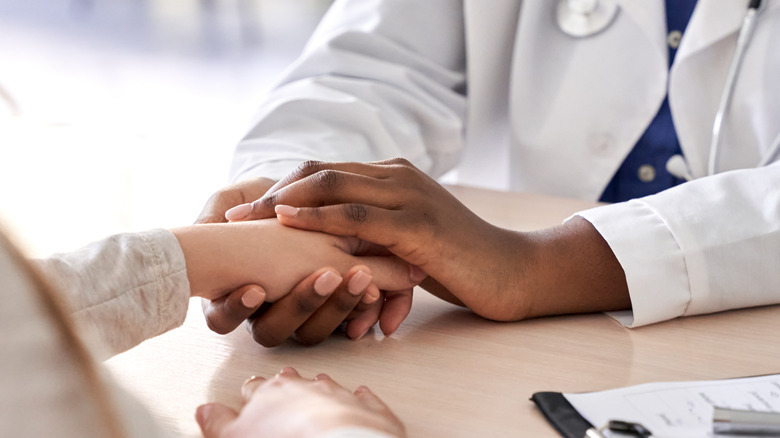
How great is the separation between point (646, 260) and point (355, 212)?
0.94 feet

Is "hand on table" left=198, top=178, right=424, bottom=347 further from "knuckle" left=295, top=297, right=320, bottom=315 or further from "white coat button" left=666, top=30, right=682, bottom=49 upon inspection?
"white coat button" left=666, top=30, right=682, bottom=49

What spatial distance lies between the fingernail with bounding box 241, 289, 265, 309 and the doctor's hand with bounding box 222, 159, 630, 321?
87 mm

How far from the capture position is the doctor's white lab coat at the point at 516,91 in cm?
106

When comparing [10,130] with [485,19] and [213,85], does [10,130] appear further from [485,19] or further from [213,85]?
[213,85]

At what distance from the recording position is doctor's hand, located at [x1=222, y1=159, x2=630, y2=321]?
68cm

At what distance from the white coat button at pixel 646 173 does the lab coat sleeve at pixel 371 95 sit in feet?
0.96

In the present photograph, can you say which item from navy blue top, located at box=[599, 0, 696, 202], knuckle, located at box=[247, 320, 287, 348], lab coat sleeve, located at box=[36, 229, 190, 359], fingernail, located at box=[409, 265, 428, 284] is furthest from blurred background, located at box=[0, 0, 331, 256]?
navy blue top, located at box=[599, 0, 696, 202]

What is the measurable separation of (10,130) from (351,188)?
99cm

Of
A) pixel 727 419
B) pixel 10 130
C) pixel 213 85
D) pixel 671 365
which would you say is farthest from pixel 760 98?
pixel 213 85

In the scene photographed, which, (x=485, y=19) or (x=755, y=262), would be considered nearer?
(x=755, y=262)

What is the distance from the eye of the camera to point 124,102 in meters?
3.77

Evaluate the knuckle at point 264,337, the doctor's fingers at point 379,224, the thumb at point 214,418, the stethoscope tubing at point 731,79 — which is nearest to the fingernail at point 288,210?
the doctor's fingers at point 379,224

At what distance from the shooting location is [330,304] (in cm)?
66

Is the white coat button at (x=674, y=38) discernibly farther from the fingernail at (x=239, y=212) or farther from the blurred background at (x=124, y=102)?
the fingernail at (x=239, y=212)
